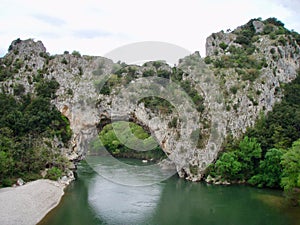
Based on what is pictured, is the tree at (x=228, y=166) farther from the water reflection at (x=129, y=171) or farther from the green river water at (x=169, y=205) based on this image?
the water reflection at (x=129, y=171)

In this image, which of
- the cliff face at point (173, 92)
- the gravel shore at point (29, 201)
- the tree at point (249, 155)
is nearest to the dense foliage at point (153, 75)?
the cliff face at point (173, 92)

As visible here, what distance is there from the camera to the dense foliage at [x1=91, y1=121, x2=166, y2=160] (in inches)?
2306

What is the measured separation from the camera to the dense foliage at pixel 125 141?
58.6 metres

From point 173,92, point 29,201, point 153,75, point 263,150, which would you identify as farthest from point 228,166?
point 29,201

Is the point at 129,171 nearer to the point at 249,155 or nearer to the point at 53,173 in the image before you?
the point at 53,173

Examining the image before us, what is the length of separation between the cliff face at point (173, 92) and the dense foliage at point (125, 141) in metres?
13.8

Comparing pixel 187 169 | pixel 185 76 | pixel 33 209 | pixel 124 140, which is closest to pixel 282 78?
pixel 185 76

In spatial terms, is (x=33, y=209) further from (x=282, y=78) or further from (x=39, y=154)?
(x=282, y=78)

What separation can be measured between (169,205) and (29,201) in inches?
467

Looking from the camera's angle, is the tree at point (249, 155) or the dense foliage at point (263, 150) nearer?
the dense foliage at point (263, 150)

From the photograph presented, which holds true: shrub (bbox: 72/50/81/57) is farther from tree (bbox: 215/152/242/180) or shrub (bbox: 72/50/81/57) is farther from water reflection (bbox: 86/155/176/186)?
tree (bbox: 215/152/242/180)

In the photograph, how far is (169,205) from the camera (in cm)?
3083

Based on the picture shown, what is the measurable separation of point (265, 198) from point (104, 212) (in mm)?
14798

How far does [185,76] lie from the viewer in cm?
4656
